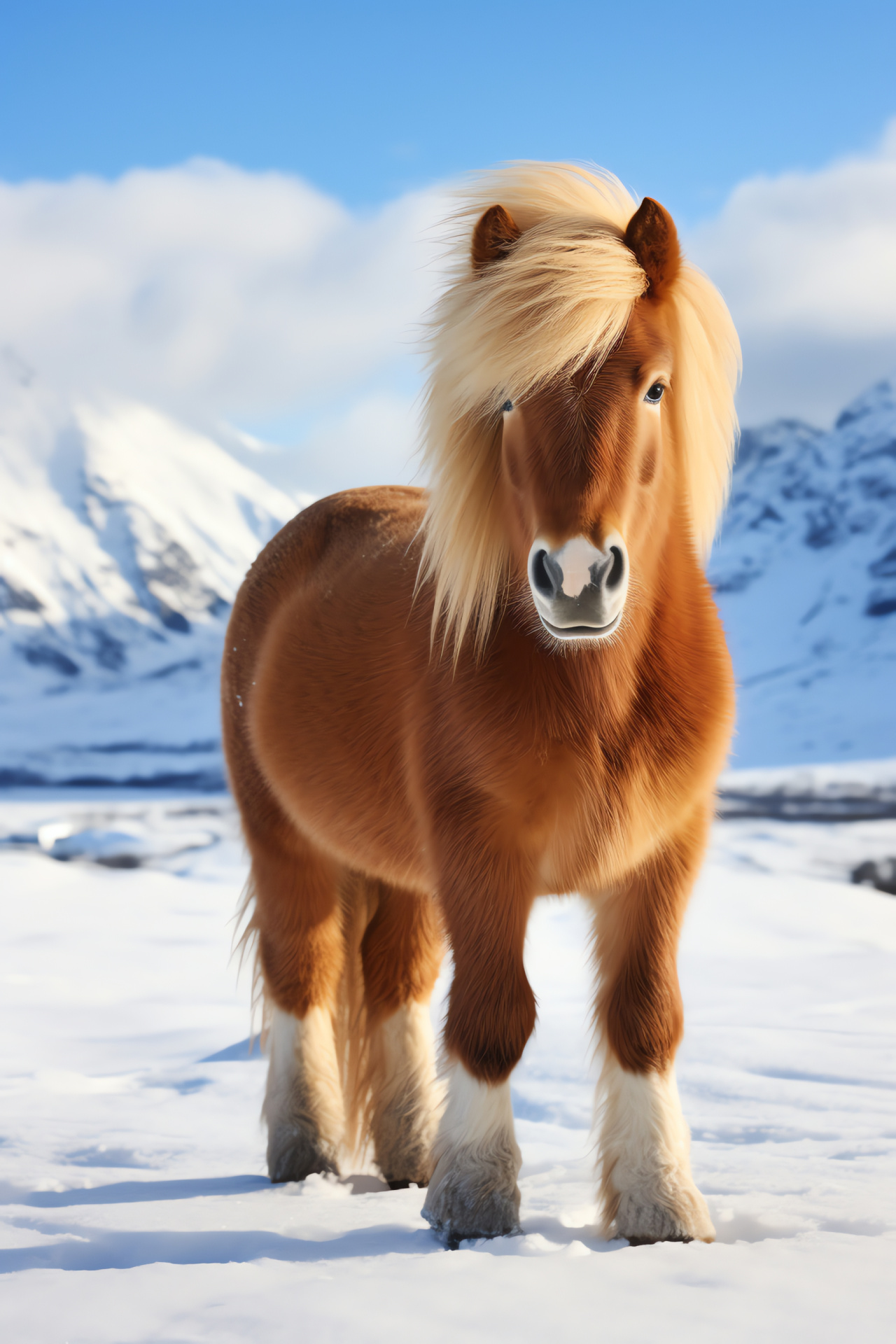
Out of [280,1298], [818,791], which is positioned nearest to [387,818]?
[280,1298]

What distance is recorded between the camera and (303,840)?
325 centimetres

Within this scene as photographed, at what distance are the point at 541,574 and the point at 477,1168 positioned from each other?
Answer: 1372 millimetres

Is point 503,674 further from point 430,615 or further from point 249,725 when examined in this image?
point 249,725

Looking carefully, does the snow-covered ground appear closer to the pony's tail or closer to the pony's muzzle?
the pony's tail

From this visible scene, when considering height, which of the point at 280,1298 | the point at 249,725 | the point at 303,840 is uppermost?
the point at 249,725

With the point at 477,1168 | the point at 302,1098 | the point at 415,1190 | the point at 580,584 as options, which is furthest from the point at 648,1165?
the point at 580,584

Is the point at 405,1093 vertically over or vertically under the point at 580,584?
under

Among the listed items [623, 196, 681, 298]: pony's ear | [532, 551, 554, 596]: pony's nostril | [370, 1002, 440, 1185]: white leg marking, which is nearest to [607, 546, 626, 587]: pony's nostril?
[532, 551, 554, 596]: pony's nostril

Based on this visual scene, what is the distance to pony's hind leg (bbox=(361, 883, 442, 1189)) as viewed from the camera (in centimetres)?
320

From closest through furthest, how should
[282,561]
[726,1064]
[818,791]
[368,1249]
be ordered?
1. [368,1249]
2. [282,561]
3. [726,1064]
4. [818,791]

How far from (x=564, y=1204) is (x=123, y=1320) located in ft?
4.47

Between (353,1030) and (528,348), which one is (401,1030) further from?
(528,348)

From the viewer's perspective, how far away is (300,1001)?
3209 mm

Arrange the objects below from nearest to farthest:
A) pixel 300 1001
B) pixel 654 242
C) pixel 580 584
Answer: pixel 580 584 < pixel 654 242 < pixel 300 1001
